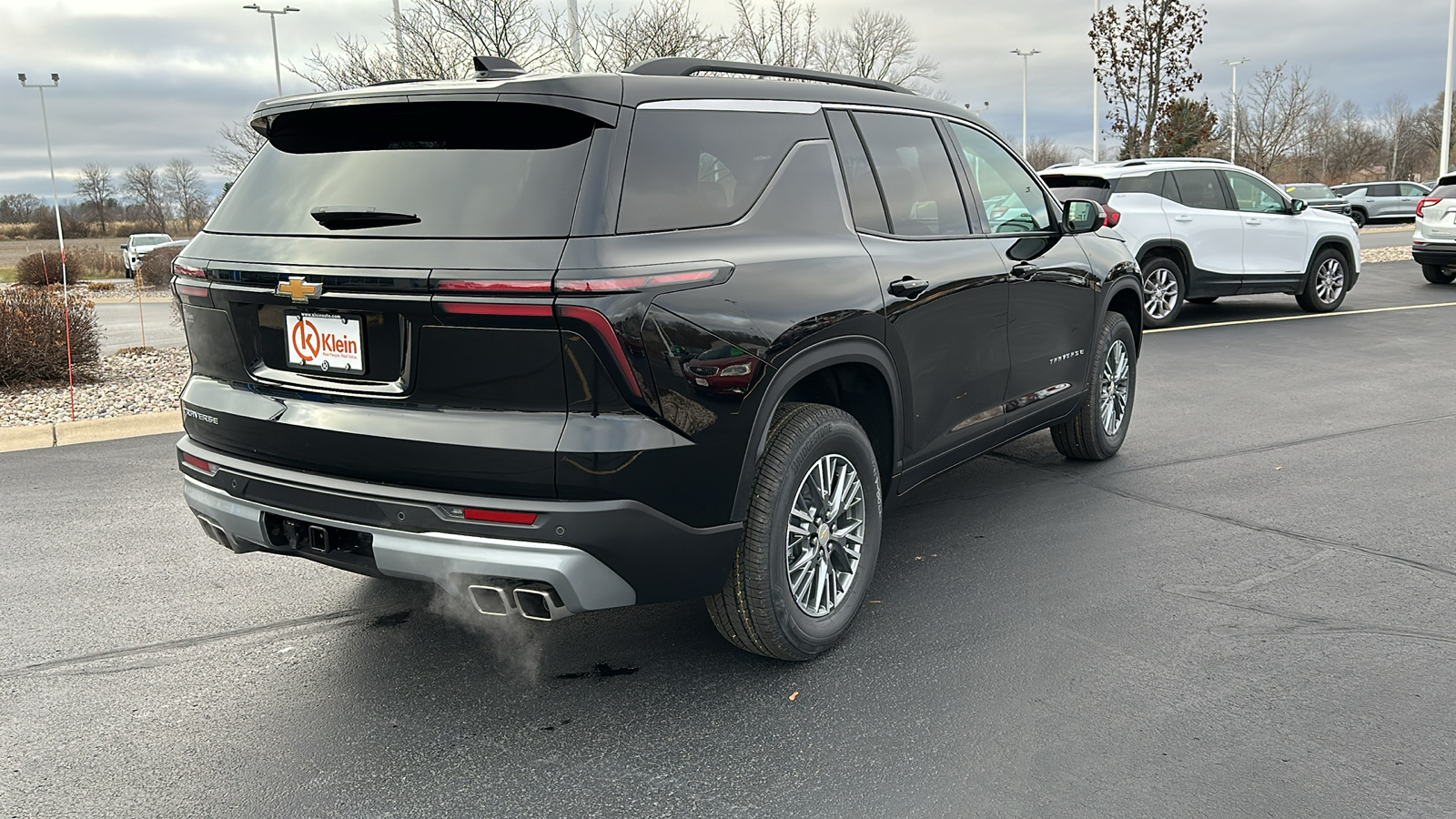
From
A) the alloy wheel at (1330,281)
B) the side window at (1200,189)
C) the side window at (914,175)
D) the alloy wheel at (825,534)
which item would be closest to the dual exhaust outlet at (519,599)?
the alloy wheel at (825,534)

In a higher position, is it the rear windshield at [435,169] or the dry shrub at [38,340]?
the rear windshield at [435,169]

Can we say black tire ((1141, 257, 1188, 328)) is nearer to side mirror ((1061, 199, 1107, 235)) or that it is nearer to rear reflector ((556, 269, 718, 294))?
side mirror ((1061, 199, 1107, 235))

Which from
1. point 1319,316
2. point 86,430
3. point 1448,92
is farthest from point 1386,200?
point 86,430

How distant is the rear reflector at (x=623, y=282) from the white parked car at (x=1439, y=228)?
16858 millimetres

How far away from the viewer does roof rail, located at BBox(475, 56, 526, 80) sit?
337cm

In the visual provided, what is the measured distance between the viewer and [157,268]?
76.1 feet

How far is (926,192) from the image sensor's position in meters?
4.38

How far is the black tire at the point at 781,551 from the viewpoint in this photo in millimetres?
3330

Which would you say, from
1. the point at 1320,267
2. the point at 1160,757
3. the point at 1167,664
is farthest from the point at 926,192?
the point at 1320,267

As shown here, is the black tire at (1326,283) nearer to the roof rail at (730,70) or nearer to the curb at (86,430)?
the roof rail at (730,70)

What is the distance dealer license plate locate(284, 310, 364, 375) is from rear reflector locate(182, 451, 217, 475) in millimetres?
511

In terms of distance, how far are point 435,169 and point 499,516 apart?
1.04 meters

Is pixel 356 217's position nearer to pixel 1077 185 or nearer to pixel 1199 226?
pixel 1077 185

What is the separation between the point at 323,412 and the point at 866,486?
6.08ft
